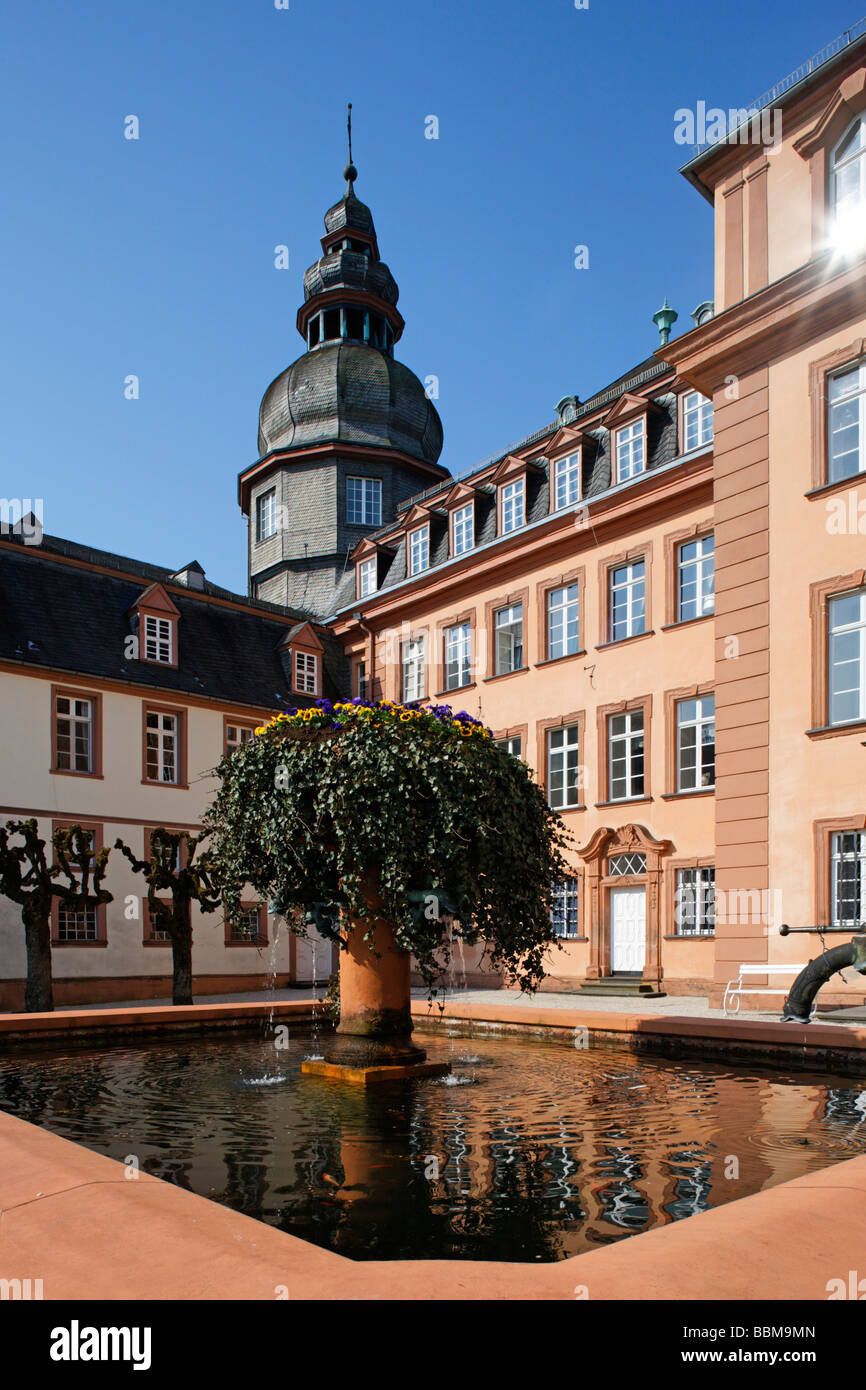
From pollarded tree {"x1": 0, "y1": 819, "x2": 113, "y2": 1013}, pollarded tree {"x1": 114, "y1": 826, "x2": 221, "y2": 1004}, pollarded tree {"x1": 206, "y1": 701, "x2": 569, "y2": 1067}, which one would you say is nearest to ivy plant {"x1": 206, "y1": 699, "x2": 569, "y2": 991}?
pollarded tree {"x1": 206, "y1": 701, "x2": 569, "y2": 1067}

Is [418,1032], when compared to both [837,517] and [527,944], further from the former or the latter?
[837,517]

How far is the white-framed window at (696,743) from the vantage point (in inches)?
907

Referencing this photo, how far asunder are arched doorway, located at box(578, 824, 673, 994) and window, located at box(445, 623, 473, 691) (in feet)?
22.5

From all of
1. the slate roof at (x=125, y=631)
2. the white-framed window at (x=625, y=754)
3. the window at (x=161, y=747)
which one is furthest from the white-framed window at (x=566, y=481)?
the window at (x=161, y=747)

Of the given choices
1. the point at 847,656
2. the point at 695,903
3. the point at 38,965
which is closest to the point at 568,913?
the point at 695,903

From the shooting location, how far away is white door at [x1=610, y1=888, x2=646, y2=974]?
952 inches

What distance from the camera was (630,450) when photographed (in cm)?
2584

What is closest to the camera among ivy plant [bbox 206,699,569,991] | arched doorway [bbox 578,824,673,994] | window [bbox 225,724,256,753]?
ivy plant [bbox 206,699,569,991]

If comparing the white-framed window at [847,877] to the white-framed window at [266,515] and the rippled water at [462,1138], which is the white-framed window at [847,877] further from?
the white-framed window at [266,515]

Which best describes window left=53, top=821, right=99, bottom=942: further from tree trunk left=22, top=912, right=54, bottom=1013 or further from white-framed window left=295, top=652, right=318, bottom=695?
white-framed window left=295, top=652, right=318, bottom=695

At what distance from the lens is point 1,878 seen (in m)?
19.9

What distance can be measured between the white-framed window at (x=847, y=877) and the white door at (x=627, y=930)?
283 inches

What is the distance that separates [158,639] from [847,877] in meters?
18.2

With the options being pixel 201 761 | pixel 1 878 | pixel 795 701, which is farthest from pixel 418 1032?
pixel 201 761
